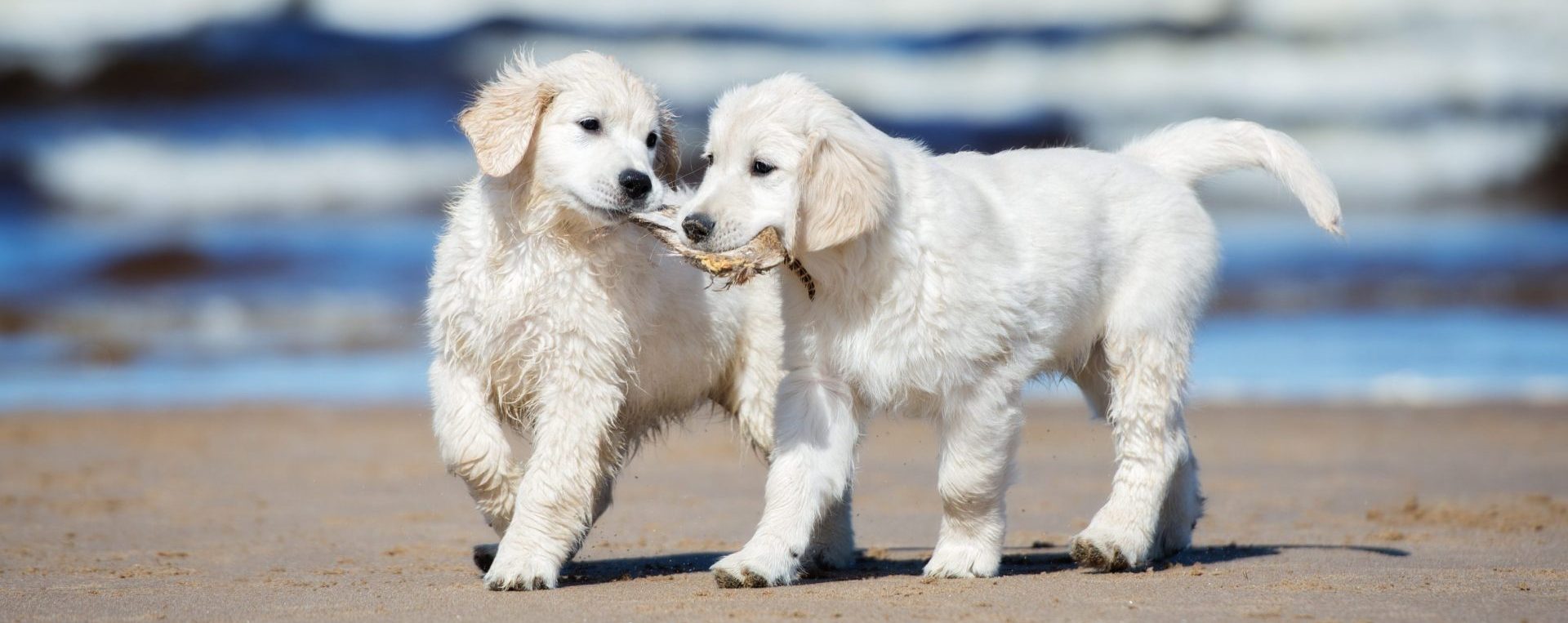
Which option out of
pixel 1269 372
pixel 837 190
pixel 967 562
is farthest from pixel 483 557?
pixel 1269 372

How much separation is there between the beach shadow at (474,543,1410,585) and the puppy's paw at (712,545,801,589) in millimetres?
309

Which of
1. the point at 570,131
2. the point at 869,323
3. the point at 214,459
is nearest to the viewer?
the point at 869,323

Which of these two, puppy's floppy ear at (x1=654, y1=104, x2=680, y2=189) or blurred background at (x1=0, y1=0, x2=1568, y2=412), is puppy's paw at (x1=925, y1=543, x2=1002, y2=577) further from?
blurred background at (x1=0, y1=0, x2=1568, y2=412)

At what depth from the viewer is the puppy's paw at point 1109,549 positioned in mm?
5934

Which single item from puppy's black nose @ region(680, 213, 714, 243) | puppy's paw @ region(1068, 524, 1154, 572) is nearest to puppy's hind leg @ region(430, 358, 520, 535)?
puppy's black nose @ region(680, 213, 714, 243)

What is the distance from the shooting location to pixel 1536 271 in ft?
79.0

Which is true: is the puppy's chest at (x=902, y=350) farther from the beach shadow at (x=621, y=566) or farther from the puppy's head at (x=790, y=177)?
the beach shadow at (x=621, y=566)

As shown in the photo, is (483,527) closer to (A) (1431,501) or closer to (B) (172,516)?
(B) (172,516)

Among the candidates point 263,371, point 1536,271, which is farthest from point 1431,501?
point 1536,271

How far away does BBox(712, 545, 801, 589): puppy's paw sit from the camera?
18.2 feet

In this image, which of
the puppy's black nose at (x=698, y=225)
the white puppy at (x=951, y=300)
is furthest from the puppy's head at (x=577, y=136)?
the puppy's black nose at (x=698, y=225)

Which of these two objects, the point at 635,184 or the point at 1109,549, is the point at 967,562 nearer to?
the point at 1109,549

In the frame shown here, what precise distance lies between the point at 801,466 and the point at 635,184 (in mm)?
1162

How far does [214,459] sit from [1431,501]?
25.0 feet
